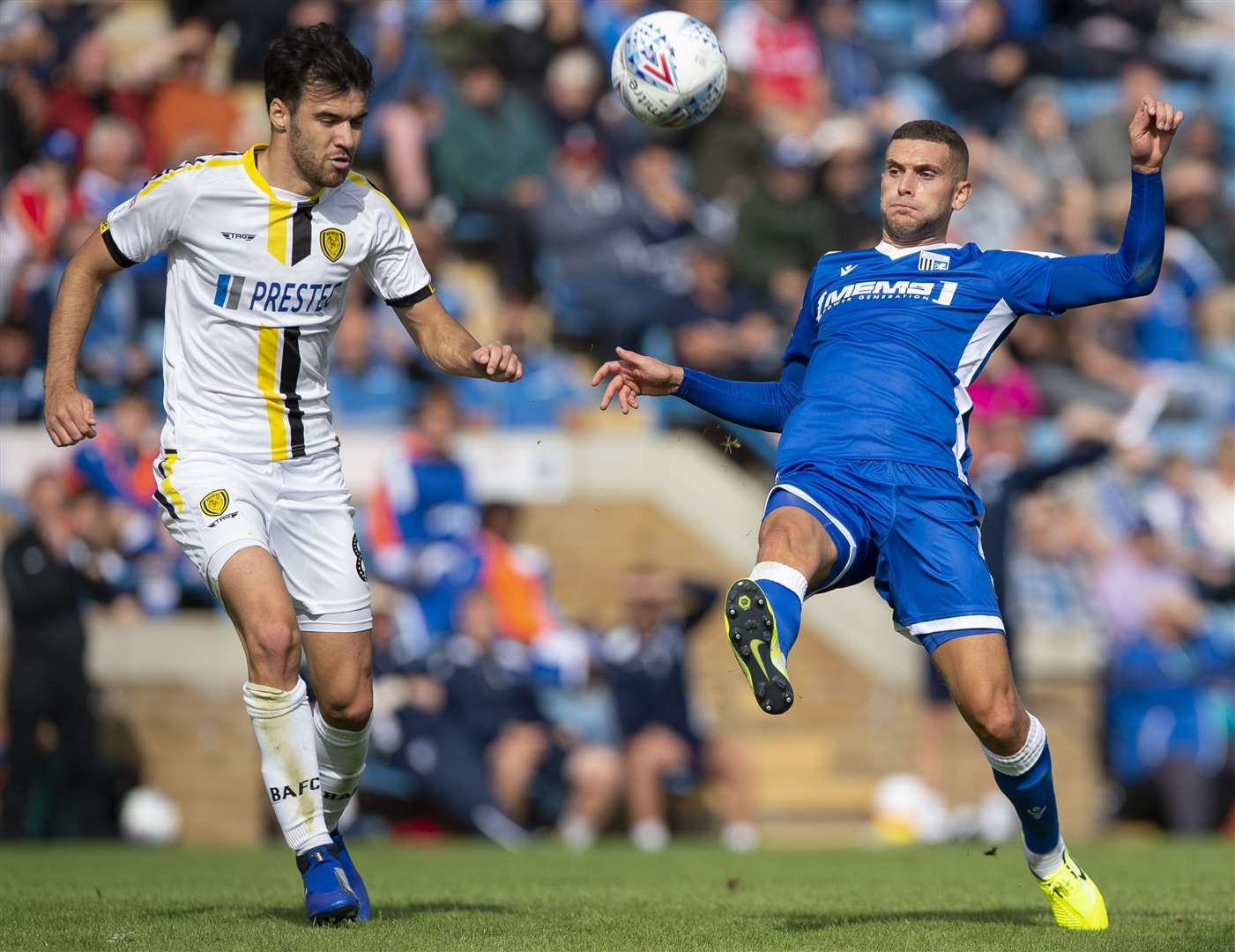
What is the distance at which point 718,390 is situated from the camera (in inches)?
267

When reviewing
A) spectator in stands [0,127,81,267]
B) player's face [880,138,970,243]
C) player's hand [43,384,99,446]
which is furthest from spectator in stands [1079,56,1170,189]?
player's hand [43,384,99,446]

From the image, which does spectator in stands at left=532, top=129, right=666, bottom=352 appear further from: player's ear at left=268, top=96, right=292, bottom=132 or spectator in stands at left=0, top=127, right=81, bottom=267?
player's ear at left=268, top=96, right=292, bottom=132

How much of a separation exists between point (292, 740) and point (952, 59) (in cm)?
1449

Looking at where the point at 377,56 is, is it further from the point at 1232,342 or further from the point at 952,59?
the point at 1232,342

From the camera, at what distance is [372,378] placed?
1552 centimetres

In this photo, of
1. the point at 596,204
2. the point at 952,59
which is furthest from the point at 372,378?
the point at 952,59

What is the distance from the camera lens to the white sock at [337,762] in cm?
675

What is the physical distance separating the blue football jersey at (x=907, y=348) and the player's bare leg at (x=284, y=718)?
71.9 inches

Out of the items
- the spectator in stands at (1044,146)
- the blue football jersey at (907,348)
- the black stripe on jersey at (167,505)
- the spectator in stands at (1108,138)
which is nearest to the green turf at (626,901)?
the black stripe on jersey at (167,505)

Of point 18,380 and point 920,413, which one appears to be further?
point 18,380

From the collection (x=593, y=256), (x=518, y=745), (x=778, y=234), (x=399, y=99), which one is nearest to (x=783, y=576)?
(x=518, y=745)

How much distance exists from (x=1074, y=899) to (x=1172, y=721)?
765 cm

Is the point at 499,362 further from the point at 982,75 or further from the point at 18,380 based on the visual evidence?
the point at 982,75

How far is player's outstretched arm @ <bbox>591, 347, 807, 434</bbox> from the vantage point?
6625 millimetres
